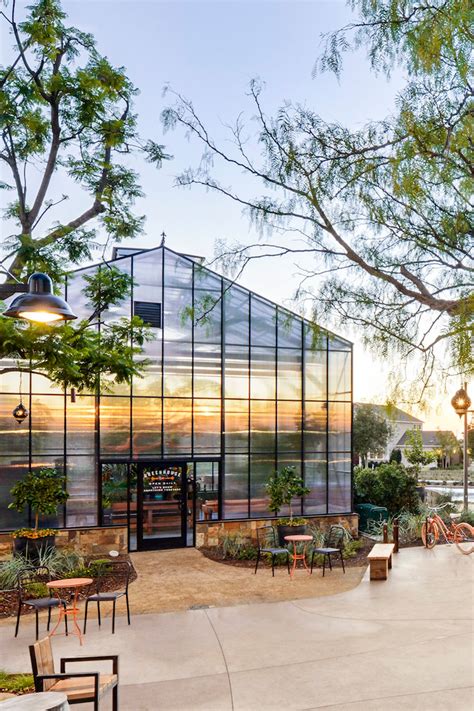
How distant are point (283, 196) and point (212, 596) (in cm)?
737

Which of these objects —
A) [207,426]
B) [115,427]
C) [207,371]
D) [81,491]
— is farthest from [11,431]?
[207,371]

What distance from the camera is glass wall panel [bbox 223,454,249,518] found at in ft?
44.6

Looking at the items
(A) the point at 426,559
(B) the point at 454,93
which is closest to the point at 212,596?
(A) the point at 426,559

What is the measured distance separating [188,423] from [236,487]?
196 centimetres

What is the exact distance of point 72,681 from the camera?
4965mm

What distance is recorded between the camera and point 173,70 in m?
5.73

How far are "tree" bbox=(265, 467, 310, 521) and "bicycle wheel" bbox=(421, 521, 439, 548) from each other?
2786 millimetres

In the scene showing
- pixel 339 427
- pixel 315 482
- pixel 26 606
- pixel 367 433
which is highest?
pixel 339 427

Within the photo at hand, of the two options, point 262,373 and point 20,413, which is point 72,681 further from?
point 262,373

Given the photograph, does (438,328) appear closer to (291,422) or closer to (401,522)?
(291,422)

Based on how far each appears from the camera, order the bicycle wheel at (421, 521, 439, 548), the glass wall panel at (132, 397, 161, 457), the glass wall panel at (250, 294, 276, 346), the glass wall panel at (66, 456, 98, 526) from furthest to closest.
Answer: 1. the glass wall panel at (250, 294, 276, 346)
2. the glass wall panel at (132, 397, 161, 457)
3. the bicycle wheel at (421, 521, 439, 548)
4. the glass wall panel at (66, 456, 98, 526)

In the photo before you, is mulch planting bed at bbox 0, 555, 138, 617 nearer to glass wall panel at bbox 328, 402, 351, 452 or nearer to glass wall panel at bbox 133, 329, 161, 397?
Answer: glass wall panel at bbox 133, 329, 161, 397

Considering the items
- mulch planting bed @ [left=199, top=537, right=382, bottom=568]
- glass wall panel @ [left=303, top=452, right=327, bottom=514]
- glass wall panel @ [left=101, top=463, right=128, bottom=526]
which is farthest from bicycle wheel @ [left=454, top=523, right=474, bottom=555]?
glass wall panel @ [left=101, top=463, right=128, bottom=526]

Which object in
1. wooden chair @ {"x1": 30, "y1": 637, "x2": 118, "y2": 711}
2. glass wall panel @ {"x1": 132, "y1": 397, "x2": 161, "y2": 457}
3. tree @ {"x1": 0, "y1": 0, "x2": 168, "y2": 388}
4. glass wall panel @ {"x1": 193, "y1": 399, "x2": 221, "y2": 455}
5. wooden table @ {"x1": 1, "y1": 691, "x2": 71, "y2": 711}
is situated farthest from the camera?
glass wall panel @ {"x1": 193, "y1": 399, "x2": 221, "y2": 455}
